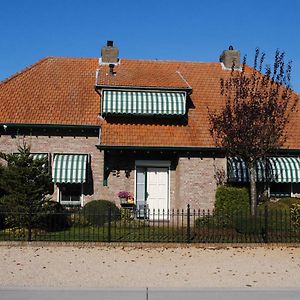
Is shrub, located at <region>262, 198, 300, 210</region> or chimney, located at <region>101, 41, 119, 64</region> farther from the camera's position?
chimney, located at <region>101, 41, 119, 64</region>

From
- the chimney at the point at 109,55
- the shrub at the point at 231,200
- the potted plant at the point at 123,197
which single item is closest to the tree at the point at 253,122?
the shrub at the point at 231,200

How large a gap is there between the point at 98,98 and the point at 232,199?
318 inches

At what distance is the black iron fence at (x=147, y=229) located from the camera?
15.2m

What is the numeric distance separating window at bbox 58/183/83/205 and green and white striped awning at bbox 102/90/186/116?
3.56 metres

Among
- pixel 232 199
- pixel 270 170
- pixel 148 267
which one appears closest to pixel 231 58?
pixel 270 170

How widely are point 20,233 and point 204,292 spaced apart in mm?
8883

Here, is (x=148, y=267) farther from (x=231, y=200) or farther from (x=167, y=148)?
(x=167, y=148)

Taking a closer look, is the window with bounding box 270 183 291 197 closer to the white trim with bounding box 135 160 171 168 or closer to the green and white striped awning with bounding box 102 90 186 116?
the white trim with bounding box 135 160 171 168

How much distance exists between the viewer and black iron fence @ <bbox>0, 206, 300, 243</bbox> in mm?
15164

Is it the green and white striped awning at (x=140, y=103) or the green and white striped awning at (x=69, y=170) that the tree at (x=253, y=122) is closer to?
the green and white striped awning at (x=140, y=103)

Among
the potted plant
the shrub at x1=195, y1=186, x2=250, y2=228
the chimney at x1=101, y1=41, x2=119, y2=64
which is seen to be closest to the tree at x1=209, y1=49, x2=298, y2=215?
the shrub at x1=195, y1=186, x2=250, y2=228

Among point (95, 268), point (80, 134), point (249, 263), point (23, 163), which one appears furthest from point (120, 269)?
point (80, 134)

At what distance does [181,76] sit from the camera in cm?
2425

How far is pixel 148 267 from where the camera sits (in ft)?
38.5
